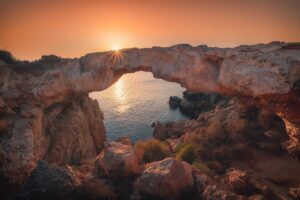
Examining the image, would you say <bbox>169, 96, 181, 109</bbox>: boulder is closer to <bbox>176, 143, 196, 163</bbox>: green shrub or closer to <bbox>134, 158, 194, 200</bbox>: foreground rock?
<bbox>176, 143, 196, 163</bbox>: green shrub

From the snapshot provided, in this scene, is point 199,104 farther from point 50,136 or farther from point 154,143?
point 50,136

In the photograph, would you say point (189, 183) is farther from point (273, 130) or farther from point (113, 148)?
point (273, 130)

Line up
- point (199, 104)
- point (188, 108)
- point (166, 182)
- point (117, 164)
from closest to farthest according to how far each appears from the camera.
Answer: point (166, 182) → point (117, 164) → point (199, 104) → point (188, 108)

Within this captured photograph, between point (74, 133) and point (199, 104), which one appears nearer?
point (74, 133)

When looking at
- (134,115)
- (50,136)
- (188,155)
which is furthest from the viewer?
(134,115)

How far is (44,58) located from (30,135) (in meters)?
5.64

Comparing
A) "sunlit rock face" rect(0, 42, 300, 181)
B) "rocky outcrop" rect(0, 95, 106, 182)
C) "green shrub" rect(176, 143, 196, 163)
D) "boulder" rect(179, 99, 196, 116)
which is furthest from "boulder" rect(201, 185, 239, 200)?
"boulder" rect(179, 99, 196, 116)

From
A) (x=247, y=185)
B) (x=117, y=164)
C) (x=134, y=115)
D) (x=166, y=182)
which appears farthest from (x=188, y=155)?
(x=134, y=115)

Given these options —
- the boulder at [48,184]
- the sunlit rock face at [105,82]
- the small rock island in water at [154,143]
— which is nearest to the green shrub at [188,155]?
the small rock island in water at [154,143]

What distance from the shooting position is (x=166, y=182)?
7840 millimetres

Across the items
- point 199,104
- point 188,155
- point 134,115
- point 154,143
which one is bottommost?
point 134,115

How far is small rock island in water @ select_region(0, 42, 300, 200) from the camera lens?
27.1 feet

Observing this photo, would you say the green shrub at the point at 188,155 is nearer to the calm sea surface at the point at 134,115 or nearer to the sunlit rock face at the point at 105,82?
the sunlit rock face at the point at 105,82

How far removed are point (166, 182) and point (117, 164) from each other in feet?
7.16
